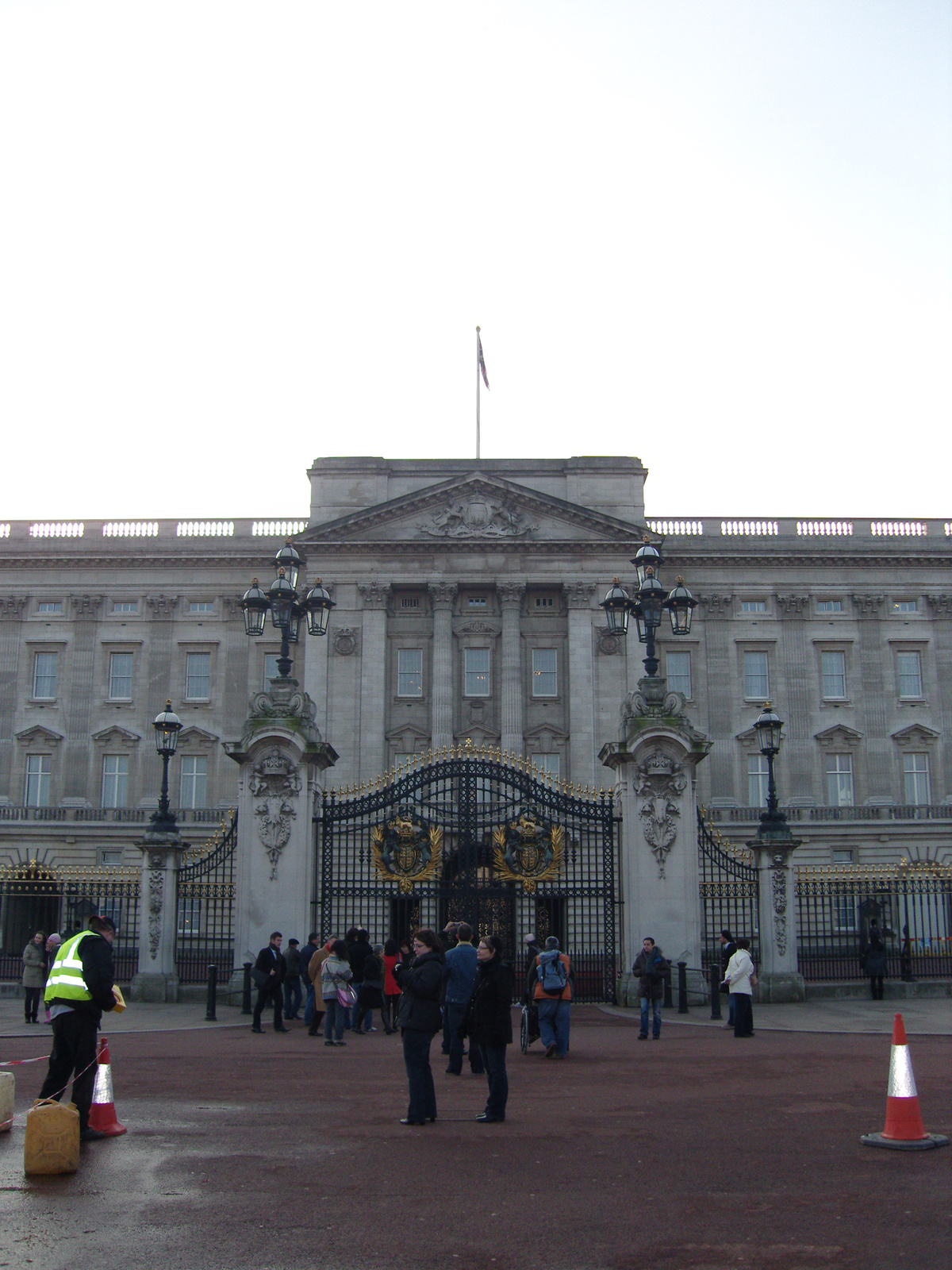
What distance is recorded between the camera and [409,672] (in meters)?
52.5

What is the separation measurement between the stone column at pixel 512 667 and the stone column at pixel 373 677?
16.4ft

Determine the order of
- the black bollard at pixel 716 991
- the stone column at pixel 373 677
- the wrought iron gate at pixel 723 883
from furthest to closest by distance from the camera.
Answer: the stone column at pixel 373 677
the wrought iron gate at pixel 723 883
the black bollard at pixel 716 991

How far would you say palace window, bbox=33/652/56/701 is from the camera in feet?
179

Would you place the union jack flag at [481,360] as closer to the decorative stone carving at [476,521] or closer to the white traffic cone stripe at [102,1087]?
the decorative stone carving at [476,521]

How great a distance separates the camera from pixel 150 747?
53500 mm

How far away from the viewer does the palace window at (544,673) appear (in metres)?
52.2

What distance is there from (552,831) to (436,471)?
108 feet

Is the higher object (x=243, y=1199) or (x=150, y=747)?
(x=150, y=747)

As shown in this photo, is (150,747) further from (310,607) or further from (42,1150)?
(42,1150)

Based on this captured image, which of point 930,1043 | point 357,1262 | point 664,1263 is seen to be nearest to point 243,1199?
point 357,1262

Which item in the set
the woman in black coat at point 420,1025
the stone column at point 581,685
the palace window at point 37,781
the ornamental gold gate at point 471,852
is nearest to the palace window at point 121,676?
the palace window at point 37,781

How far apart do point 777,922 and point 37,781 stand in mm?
39705

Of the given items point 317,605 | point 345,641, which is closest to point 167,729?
point 317,605

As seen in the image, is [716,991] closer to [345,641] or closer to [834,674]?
[345,641]
